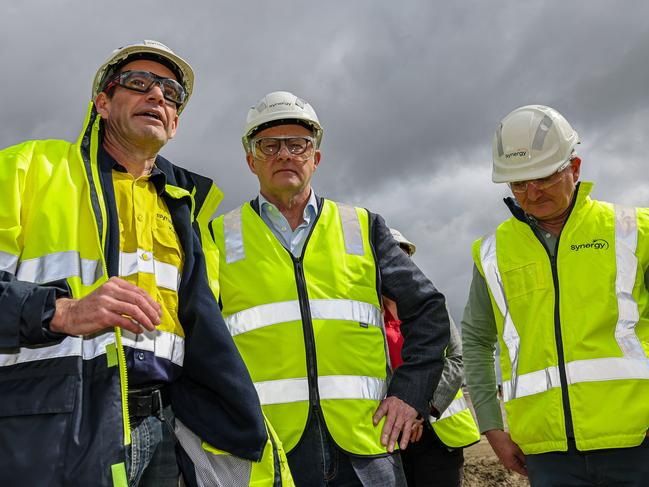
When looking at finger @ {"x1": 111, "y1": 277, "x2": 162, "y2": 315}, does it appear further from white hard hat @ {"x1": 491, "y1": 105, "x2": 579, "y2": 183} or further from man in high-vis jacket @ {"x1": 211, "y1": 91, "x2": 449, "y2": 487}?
white hard hat @ {"x1": 491, "y1": 105, "x2": 579, "y2": 183}

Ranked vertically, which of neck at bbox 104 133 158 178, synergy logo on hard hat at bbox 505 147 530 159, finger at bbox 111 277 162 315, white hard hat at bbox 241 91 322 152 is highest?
white hard hat at bbox 241 91 322 152

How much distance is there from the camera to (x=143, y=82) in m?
3.67

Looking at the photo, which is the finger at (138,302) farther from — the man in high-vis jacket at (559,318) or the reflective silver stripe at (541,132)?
the reflective silver stripe at (541,132)

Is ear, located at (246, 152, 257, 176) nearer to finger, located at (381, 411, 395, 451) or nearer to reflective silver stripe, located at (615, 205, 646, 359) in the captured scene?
finger, located at (381, 411, 395, 451)

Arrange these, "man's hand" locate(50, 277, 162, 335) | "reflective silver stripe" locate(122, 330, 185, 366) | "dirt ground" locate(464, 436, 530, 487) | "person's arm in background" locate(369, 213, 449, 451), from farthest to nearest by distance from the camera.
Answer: "dirt ground" locate(464, 436, 530, 487), "person's arm in background" locate(369, 213, 449, 451), "reflective silver stripe" locate(122, 330, 185, 366), "man's hand" locate(50, 277, 162, 335)

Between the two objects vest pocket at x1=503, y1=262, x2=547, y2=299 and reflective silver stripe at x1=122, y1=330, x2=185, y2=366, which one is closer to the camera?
reflective silver stripe at x1=122, y1=330, x2=185, y2=366

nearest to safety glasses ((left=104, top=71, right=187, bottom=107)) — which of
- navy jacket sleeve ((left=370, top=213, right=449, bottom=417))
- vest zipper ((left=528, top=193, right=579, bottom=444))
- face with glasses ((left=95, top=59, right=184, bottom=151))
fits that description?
face with glasses ((left=95, top=59, right=184, bottom=151))

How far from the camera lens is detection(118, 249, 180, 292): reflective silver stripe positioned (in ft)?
10.0

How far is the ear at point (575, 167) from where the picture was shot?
166 inches

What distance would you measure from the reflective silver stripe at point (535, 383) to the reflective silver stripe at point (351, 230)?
1139mm

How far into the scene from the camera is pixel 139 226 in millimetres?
3166

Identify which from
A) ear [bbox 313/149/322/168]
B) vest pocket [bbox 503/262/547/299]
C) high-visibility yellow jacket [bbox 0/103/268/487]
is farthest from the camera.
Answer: ear [bbox 313/149/322/168]

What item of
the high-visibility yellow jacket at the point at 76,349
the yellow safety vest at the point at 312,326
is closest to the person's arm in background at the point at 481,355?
the yellow safety vest at the point at 312,326

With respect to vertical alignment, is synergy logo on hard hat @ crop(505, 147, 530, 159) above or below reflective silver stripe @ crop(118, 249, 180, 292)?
above
